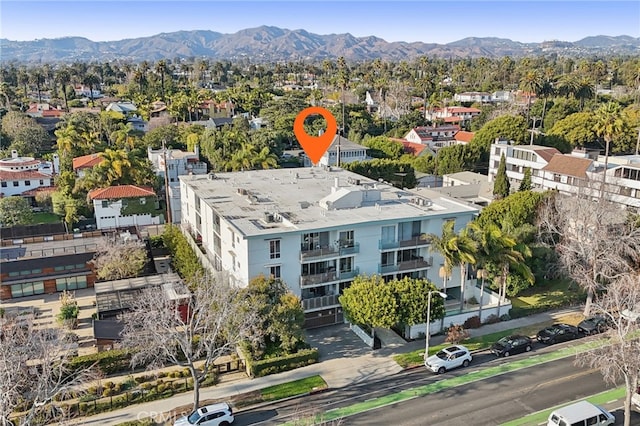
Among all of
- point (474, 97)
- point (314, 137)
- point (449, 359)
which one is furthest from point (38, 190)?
point (474, 97)

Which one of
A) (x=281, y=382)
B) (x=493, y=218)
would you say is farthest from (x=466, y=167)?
(x=281, y=382)

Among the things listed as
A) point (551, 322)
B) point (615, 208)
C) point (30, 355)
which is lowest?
point (551, 322)

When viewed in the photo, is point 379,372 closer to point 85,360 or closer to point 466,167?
point 85,360

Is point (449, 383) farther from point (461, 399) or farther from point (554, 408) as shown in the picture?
point (554, 408)

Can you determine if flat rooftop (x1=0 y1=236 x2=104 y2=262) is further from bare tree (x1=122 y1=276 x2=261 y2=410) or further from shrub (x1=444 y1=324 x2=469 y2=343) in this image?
shrub (x1=444 y1=324 x2=469 y2=343)

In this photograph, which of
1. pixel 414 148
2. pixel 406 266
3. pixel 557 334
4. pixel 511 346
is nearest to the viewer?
pixel 511 346

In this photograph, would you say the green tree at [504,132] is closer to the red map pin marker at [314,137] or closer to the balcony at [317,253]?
Answer: the red map pin marker at [314,137]

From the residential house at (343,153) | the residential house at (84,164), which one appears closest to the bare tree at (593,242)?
the residential house at (343,153)
